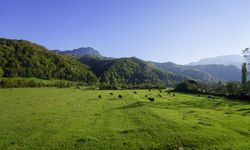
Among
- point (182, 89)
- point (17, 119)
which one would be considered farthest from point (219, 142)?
point (182, 89)

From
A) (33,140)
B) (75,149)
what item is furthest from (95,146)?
(33,140)

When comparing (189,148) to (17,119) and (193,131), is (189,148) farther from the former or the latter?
(17,119)

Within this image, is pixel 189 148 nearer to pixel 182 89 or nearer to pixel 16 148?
pixel 16 148

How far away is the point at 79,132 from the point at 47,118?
10.9m

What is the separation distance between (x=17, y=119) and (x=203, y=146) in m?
25.8

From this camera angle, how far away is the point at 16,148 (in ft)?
72.8

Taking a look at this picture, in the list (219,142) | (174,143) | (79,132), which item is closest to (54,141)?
(79,132)

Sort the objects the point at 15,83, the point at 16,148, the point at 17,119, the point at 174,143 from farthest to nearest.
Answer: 1. the point at 15,83
2. the point at 17,119
3. the point at 174,143
4. the point at 16,148

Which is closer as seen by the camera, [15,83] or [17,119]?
[17,119]

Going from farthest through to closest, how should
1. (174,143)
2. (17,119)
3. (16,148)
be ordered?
1. (17,119)
2. (174,143)
3. (16,148)

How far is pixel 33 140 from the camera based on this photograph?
24.6m

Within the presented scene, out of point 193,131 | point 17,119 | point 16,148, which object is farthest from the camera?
point 17,119

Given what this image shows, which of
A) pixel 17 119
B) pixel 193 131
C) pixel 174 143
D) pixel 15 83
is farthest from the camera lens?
pixel 15 83

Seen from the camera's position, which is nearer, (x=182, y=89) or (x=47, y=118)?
(x=47, y=118)
